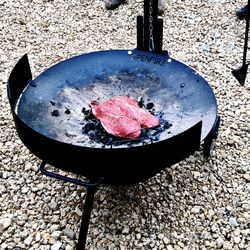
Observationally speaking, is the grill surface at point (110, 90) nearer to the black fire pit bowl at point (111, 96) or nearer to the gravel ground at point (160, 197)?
the black fire pit bowl at point (111, 96)

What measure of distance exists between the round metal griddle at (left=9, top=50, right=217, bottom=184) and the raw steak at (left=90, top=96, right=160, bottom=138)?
91 millimetres

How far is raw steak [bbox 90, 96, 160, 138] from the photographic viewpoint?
221cm

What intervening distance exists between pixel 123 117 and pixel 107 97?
0.30 meters

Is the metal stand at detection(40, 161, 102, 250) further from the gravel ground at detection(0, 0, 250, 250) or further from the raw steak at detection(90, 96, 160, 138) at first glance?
the raw steak at detection(90, 96, 160, 138)

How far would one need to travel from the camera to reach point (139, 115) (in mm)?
2320

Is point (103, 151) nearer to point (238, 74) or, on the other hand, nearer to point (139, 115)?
point (139, 115)

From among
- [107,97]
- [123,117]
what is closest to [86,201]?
[123,117]

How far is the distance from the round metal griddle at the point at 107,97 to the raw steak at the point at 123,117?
0.30ft

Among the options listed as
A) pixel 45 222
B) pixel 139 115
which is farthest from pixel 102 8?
pixel 45 222

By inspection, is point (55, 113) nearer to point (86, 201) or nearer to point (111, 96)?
point (111, 96)

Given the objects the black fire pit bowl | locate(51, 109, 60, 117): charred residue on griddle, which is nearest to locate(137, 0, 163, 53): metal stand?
the black fire pit bowl

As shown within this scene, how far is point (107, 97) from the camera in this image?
2.54 metres

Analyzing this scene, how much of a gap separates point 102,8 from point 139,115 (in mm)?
2167

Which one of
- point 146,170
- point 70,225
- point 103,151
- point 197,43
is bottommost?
point 70,225
